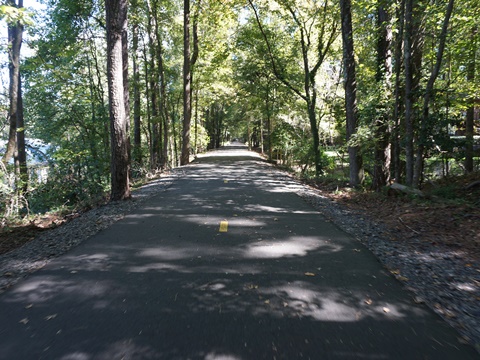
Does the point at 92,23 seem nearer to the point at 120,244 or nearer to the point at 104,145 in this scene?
the point at 104,145

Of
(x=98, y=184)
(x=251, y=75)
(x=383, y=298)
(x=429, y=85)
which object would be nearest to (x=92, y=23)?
(x=251, y=75)

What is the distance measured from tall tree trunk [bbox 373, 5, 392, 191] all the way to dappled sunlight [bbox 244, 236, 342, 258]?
692cm

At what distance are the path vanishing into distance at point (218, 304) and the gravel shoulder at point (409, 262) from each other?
18 cm

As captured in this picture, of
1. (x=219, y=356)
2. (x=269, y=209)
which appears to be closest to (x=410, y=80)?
(x=269, y=209)

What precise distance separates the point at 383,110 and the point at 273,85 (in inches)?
542

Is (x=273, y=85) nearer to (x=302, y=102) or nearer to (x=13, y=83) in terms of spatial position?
(x=302, y=102)

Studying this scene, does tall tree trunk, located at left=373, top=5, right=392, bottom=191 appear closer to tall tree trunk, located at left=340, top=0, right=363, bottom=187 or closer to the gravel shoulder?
tall tree trunk, located at left=340, top=0, right=363, bottom=187

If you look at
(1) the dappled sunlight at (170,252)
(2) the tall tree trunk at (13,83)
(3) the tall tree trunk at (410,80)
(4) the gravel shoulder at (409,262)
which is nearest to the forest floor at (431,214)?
(4) the gravel shoulder at (409,262)

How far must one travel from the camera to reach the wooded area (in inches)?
385

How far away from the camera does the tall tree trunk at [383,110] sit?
1132 cm

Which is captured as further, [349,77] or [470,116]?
[470,116]

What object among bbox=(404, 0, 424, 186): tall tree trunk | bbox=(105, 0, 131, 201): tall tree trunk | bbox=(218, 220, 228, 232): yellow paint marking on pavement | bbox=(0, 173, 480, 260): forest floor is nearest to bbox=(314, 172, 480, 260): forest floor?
bbox=(0, 173, 480, 260): forest floor

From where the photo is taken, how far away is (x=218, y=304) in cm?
339

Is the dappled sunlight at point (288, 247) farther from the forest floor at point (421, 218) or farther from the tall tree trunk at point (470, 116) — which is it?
the tall tree trunk at point (470, 116)
